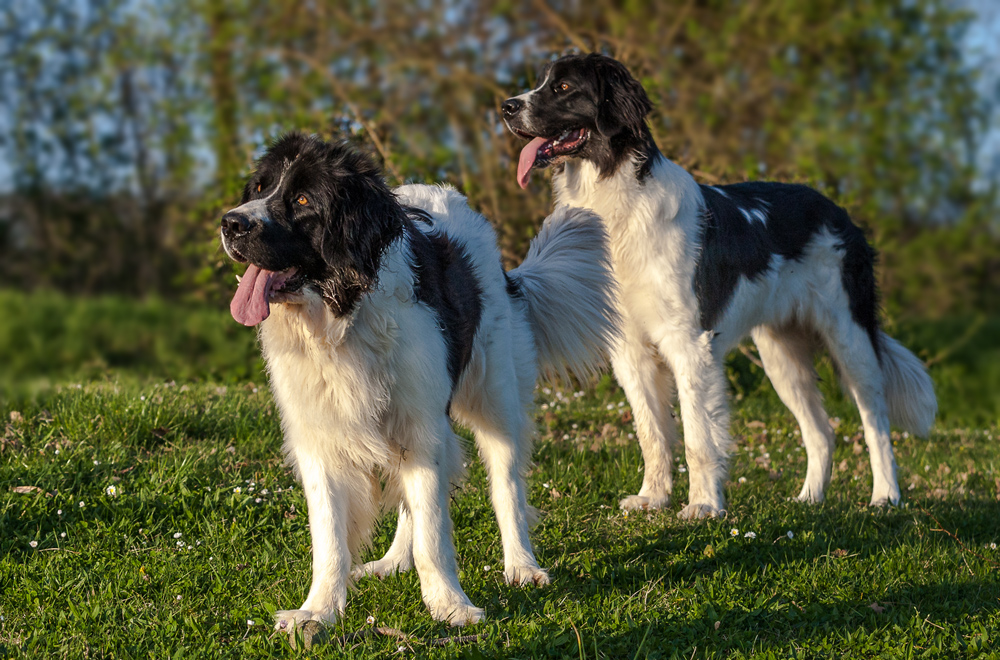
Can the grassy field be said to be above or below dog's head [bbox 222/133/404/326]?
below

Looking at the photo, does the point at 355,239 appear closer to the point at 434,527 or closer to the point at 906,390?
the point at 434,527

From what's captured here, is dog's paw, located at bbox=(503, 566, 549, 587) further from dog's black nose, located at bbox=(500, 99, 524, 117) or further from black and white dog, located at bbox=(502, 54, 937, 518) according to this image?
dog's black nose, located at bbox=(500, 99, 524, 117)

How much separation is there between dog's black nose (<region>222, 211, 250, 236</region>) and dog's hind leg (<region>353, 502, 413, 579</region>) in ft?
4.32

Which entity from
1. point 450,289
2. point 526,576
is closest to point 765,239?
point 450,289

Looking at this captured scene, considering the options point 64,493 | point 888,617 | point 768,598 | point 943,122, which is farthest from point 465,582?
point 943,122

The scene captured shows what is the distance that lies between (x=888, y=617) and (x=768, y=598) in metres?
0.41

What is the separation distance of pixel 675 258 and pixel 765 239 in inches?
27.1

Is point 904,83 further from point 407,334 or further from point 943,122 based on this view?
point 407,334

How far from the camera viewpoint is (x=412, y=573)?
3.61m

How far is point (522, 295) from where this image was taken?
13.2 ft

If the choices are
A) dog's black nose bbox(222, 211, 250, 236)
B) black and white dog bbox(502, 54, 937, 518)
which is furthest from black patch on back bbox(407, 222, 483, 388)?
black and white dog bbox(502, 54, 937, 518)

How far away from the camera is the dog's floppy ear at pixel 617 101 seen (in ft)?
15.1

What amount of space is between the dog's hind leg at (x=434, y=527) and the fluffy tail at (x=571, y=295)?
3.04 ft

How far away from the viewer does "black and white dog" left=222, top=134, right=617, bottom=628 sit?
305 cm
